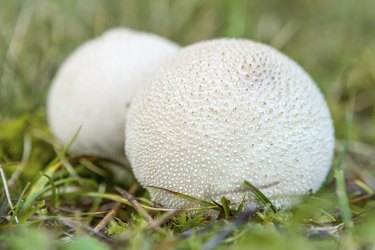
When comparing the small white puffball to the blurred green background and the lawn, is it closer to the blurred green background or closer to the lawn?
the lawn

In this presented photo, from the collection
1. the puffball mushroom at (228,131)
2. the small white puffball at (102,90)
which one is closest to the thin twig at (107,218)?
the puffball mushroom at (228,131)

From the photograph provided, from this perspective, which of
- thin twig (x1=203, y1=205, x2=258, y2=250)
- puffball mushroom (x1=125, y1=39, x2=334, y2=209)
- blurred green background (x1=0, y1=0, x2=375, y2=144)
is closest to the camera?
thin twig (x1=203, y1=205, x2=258, y2=250)

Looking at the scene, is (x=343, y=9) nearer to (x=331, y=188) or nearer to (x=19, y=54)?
(x=331, y=188)

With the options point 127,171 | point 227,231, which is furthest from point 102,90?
point 227,231

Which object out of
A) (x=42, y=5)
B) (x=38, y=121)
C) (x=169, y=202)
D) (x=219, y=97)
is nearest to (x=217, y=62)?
(x=219, y=97)

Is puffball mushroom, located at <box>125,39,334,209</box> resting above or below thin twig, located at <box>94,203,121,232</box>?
above

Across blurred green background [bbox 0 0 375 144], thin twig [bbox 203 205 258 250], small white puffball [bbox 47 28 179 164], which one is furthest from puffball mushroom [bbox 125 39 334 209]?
blurred green background [bbox 0 0 375 144]

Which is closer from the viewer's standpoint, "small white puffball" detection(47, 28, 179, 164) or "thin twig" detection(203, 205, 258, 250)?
"thin twig" detection(203, 205, 258, 250)
